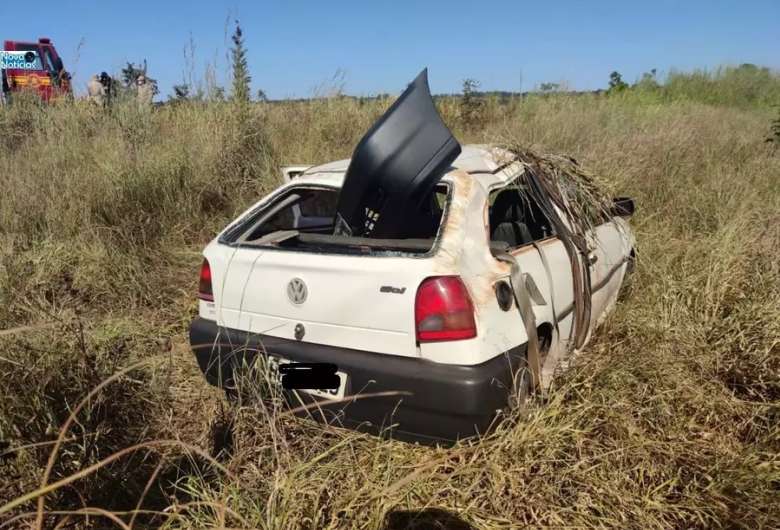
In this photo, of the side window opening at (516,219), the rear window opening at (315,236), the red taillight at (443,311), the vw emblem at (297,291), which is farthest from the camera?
the side window opening at (516,219)

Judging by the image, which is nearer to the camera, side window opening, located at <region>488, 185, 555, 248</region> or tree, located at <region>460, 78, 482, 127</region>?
side window opening, located at <region>488, 185, 555, 248</region>

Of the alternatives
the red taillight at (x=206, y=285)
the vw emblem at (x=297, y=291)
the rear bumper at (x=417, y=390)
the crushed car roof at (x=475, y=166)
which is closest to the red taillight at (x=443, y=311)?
the rear bumper at (x=417, y=390)

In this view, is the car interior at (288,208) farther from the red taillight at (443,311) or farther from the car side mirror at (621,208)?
the car side mirror at (621,208)

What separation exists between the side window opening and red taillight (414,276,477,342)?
3.44ft

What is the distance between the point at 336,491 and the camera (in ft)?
7.11

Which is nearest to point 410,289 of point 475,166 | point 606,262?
point 475,166

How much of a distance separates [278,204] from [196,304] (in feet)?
5.41

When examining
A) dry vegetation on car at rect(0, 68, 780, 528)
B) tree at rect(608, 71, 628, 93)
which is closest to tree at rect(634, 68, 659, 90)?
tree at rect(608, 71, 628, 93)

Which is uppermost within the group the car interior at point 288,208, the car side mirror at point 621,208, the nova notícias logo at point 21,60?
the nova notícias logo at point 21,60

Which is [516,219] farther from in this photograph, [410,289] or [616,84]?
[616,84]

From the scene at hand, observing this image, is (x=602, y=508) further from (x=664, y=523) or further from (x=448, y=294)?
(x=448, y=294)

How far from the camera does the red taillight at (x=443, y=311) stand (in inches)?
84.8

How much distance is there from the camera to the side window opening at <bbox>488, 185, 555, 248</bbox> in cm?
310

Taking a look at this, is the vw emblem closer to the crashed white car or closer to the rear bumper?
the crashed white car
